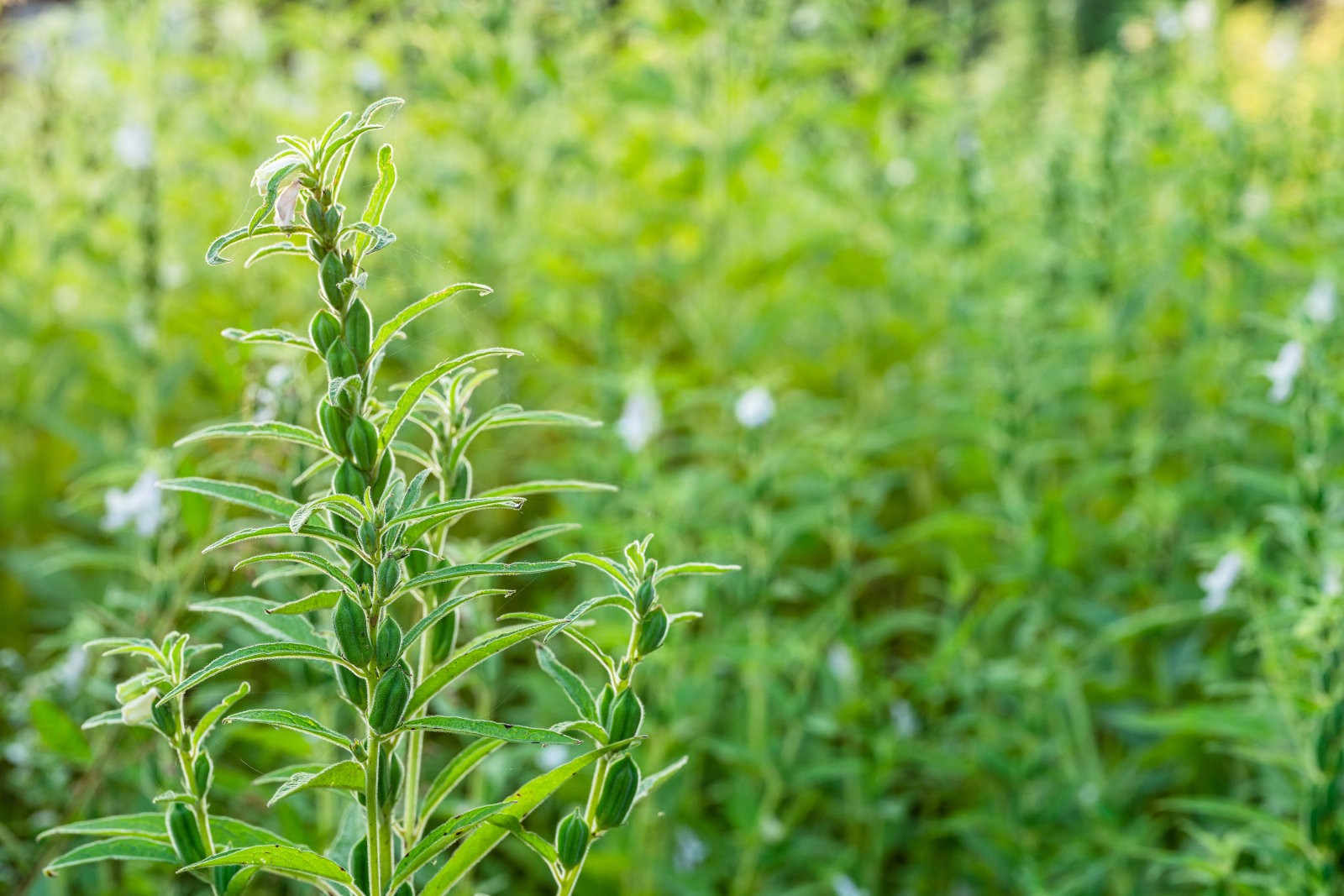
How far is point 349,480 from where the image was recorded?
33.8 inches

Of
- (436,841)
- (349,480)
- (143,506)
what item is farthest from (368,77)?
(436,841)

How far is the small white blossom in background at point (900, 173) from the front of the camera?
13.5 ft

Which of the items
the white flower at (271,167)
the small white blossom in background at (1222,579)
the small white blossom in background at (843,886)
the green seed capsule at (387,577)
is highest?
the white flower at (271,167)

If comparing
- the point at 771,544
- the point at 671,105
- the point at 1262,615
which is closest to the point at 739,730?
the point at 771,544

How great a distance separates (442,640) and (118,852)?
0.30m

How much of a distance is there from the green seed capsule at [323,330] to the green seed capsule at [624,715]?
13.7 inches

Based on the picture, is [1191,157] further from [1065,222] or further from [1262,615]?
[1262,615]

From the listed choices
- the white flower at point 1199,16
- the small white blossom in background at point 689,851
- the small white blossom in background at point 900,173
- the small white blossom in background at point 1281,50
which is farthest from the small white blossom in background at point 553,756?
the small white blossom in background at point 1281,50

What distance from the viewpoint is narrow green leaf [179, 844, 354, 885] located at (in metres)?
0.80

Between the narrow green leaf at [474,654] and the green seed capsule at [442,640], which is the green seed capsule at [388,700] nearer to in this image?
the narrow green leaf at [474,654]

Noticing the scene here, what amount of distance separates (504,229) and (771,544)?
5.68 feet

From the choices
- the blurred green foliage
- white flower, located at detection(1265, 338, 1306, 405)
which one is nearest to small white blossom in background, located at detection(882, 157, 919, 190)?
the blurred green foliage

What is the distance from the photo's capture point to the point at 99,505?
3.06 m

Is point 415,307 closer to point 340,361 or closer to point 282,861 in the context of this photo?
point 340,361
